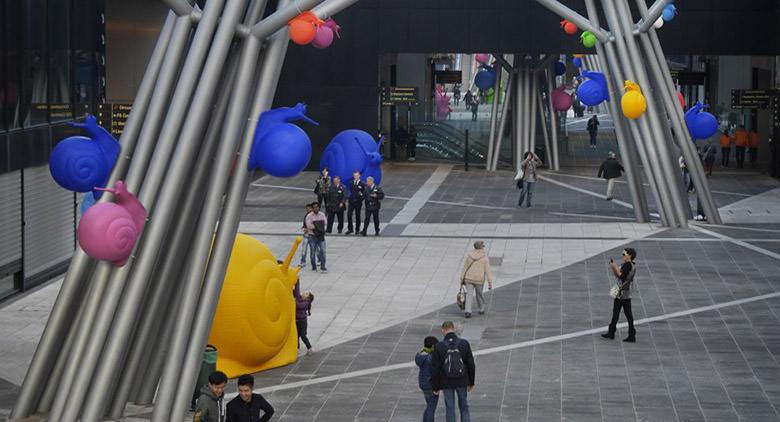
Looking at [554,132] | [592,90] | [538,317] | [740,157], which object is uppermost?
[592,90]

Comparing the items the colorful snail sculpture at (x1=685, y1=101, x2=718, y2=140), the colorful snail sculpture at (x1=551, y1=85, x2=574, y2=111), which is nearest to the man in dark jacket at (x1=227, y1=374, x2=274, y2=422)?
the colorful snail sculpture at (x1=685, y1=101, x2=718, y2=140)

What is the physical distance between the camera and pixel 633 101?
33.8 m

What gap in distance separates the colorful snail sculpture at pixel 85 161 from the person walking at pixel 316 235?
11.7 m

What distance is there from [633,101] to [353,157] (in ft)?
29.4

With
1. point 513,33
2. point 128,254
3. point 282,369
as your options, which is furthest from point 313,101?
point 128,254

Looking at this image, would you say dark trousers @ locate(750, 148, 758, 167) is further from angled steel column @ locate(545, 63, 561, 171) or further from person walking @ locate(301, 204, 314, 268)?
person walking @ locate(301, 204, 314, 268)

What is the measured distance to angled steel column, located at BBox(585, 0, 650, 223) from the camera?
3584 centimetres

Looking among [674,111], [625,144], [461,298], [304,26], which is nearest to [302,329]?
[461,298]

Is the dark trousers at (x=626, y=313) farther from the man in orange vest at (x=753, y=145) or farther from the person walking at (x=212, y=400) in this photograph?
the man in orange vest at (x=753, y=145)

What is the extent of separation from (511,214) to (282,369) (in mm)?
19438

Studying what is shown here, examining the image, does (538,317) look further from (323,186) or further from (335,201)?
(323,186)

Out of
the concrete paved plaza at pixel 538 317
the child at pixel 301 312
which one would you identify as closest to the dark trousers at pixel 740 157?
the concrete paved plaza at pixel 538 317

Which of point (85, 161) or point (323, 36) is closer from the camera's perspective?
point (85, 161)

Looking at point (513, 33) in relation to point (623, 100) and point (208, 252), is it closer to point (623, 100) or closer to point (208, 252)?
point (623, 100)
